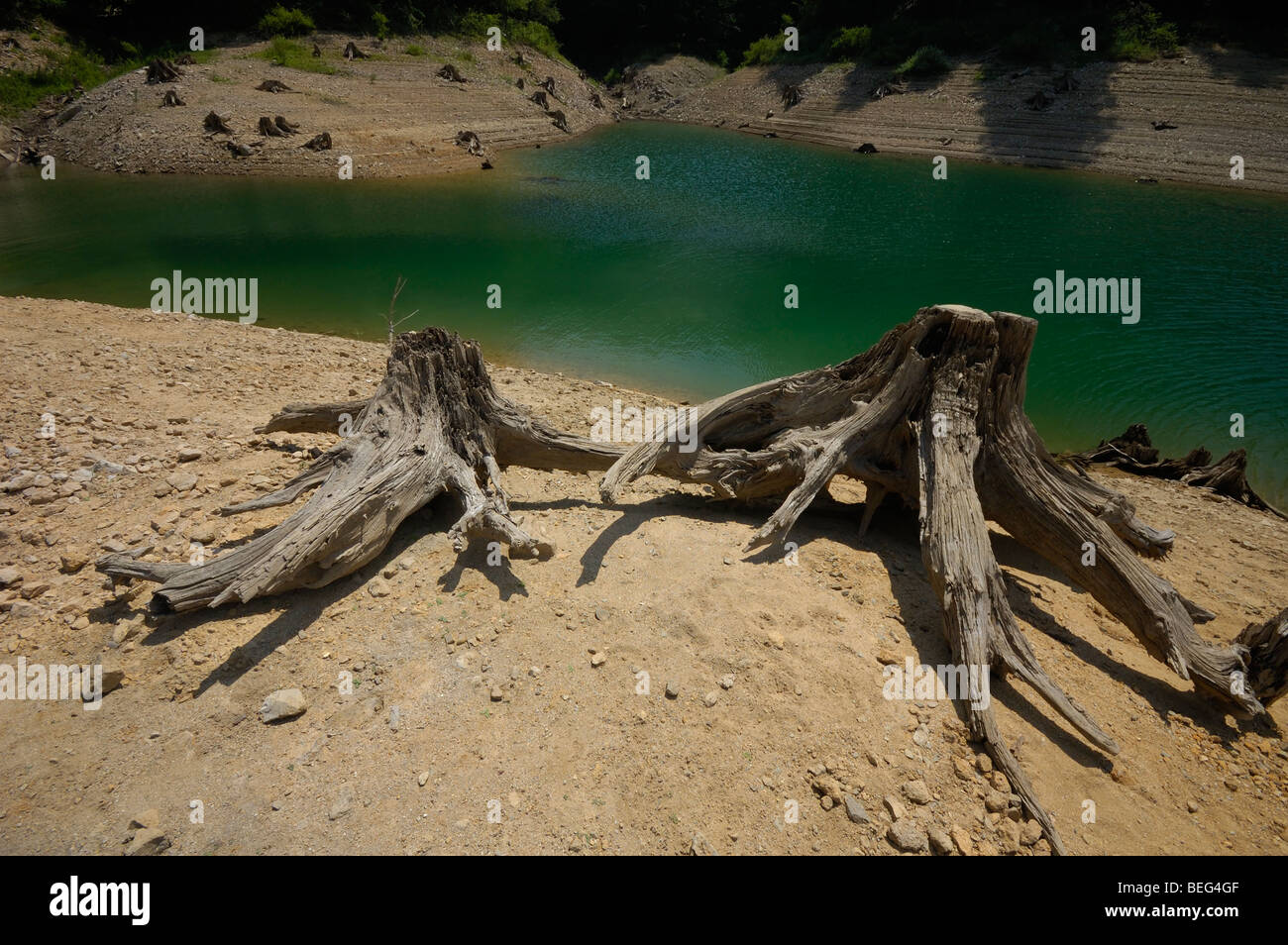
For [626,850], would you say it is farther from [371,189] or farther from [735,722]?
[371,189]

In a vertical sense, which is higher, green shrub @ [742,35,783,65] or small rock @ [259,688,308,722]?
green shrub @ [742,35,783,65]

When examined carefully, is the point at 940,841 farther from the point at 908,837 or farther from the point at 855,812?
the point at 855,812

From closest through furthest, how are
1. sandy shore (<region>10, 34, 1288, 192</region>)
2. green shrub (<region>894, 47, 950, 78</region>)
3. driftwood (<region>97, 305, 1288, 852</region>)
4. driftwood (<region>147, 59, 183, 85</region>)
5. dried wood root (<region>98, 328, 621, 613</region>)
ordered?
dried wood root (<region>98, 328, 621, 613</region>) < driftwood (<region>97, 305, 1288, 852</region>) < sandy shore (<region>10, 34, 1288, 192</region>) < driftwood (<region>147, 59, 183, 85</region>) < green shrub (<region>894, 47, 950, 78</region>)

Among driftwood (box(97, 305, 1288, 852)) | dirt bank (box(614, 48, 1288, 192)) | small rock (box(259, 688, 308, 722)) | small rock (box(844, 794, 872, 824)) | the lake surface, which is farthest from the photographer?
dirt bank (box(614, 48, 1288, 192))

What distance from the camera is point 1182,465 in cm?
1125

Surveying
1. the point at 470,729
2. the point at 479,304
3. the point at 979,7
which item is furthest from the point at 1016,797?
the point at 979,7

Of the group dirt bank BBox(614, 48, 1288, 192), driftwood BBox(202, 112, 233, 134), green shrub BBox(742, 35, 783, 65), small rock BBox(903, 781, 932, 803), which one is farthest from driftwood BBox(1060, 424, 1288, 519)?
green shrub BBox(742, 35, 783, 65)

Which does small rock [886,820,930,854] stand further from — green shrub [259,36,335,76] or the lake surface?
green shrub [259,36,335,76]

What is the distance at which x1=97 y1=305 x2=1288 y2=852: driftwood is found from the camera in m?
5.45

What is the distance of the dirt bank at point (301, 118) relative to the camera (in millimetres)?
32094

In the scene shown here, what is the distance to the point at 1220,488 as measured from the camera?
10.7m

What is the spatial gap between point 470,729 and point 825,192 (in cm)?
3386

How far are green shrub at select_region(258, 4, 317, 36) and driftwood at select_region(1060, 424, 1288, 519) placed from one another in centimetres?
5405

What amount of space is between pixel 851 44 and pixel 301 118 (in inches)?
1822
